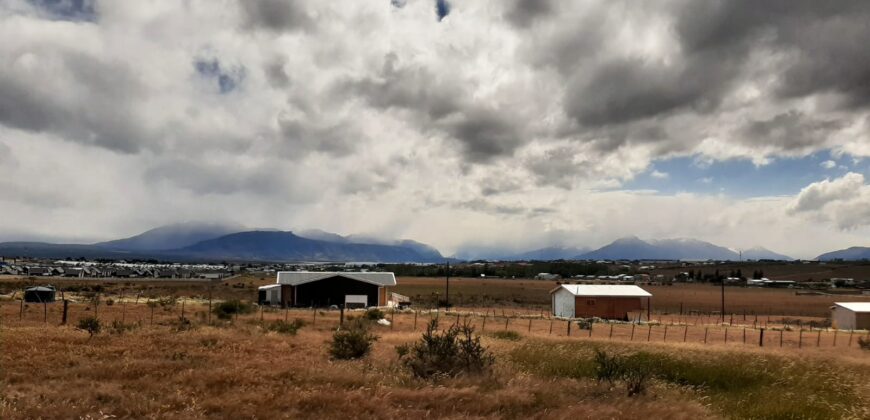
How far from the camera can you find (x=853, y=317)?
187ft

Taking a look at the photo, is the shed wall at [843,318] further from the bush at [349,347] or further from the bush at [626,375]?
the bush at [349,347]

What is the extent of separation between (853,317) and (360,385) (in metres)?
63.9

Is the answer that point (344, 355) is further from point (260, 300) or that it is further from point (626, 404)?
point (260, 300)

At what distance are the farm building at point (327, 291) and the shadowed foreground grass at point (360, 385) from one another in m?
48.9

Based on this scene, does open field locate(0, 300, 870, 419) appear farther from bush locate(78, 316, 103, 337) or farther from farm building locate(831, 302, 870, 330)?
farm building locate(831, 302, 870, 330)

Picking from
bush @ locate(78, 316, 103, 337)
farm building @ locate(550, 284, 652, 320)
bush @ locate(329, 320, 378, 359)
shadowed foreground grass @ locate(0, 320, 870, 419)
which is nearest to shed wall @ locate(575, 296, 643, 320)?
farm building @ locate(550, 284, 652, 320)

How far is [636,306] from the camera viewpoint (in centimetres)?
6281

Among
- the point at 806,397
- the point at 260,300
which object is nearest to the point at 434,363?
the point at 806,397

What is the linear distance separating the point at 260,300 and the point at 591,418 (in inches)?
2697

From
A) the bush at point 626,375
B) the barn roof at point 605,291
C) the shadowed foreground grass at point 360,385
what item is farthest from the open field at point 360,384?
the barn roof at point 605,291

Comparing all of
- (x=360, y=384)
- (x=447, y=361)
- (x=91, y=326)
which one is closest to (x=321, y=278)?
(x=91, y=326)

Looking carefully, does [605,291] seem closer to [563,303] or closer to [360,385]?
[563,303]

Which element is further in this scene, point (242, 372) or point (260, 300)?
point (260, 300)

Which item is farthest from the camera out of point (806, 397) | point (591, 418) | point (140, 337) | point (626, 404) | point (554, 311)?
point (554, 311)
